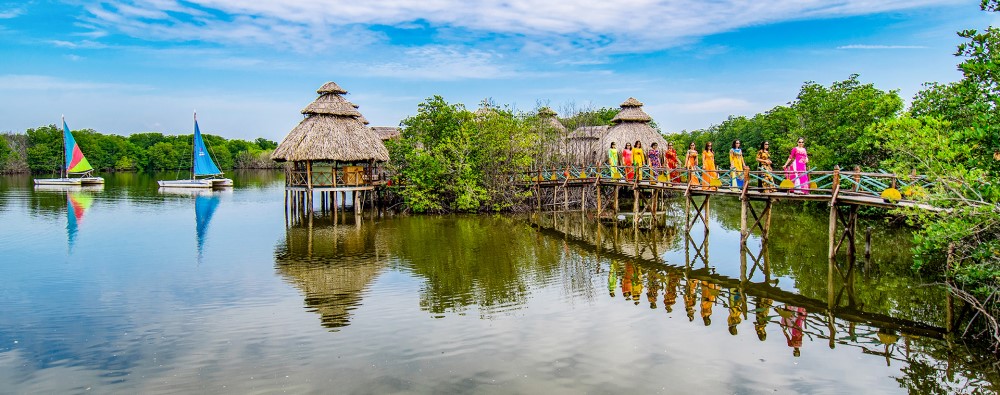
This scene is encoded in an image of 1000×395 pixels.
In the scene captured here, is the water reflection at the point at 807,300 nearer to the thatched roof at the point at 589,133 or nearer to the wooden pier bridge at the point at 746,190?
the wooden pier bridge at the point at 746,190

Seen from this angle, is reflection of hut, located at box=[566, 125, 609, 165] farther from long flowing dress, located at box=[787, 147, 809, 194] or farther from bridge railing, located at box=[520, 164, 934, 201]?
long flowing dress, located at box=[787, 147, 809, 194]

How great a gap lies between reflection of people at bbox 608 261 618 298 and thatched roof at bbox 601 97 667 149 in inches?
726

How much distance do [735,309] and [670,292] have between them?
1.67 metres

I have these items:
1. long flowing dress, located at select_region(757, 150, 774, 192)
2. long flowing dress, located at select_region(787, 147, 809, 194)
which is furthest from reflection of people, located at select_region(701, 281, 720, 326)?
long flowing dress, located at select_region(787, 147, 809, 194)

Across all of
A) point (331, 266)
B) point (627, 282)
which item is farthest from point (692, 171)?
point (331, 266)

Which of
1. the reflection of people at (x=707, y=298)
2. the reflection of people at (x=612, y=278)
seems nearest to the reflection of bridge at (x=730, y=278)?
the reflection of people at (x=707, y=298)

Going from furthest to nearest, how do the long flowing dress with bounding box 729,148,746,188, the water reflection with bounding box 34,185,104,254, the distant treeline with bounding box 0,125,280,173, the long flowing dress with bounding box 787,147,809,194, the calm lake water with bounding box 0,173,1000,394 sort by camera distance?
the distant treeline with bounding box 0,125,280,173
the water reflection with bounding box 34,185,104,254
the long flowing dress with bounding box 729,148,746,188
the long flowing dress with bounding box 787,147,809,194
the calm lake water with bounding box 0,173,1000,394

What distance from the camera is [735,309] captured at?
40.1ft

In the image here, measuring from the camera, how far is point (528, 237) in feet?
70.2

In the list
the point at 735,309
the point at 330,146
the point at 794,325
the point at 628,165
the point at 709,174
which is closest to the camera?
the point at 794,325

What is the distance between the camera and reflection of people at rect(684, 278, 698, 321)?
12.1 m

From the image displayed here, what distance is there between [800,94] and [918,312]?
3160 cm

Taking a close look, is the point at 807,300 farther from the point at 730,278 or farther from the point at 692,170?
the point at 692,170

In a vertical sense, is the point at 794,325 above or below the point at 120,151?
below
